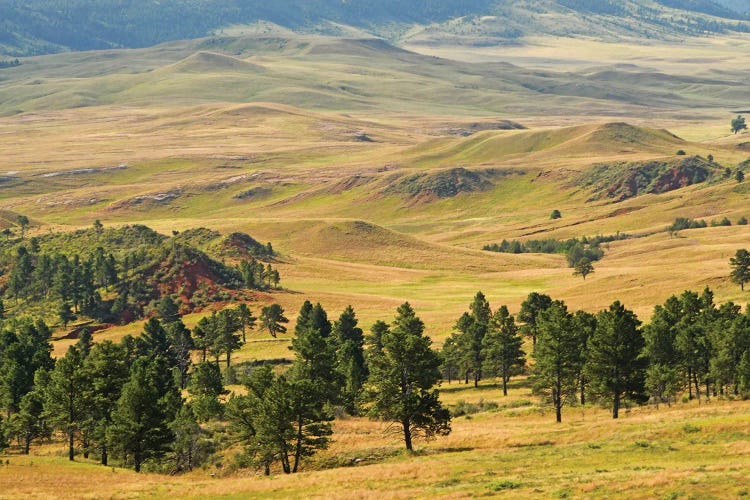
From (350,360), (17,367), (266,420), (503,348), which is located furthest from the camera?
(503,348)

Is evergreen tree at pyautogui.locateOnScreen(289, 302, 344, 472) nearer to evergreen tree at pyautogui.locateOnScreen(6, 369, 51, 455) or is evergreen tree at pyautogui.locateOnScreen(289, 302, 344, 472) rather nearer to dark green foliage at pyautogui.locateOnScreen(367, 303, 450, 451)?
dark green foliage at pyautogui.locateOnScreen(367, 303, 450, 451)

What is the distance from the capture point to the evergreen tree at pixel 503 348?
3954 inches

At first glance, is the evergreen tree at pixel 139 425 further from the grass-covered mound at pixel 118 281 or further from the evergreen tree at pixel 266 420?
the grass-covered mound at pixel 118 281

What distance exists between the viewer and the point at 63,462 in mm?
67938

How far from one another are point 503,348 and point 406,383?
35.0 meters

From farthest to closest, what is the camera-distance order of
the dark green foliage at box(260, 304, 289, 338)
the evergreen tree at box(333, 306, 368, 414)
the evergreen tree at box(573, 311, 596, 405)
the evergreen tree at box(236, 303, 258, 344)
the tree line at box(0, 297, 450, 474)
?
1. the dark green foliage at box(260, 304, 289, 338)
2. the evergreen tree at box(236, 303, 258, 344)
3. the evergreen tree at box(333, 306, 368, 414)
4. the evergreen tree at box(573, 311, 596, 405)
5. the tree line at box(0, 297, 450, 474)

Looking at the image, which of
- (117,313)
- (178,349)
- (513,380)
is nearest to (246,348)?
(178,349)

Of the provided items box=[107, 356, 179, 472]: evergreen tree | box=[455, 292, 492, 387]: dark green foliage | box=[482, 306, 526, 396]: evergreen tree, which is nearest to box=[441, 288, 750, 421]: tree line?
box=[482, 306, 526, 396]: evergreen tree

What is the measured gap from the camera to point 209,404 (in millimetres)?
81062

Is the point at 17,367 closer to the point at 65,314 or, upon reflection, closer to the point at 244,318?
the point at 244,318

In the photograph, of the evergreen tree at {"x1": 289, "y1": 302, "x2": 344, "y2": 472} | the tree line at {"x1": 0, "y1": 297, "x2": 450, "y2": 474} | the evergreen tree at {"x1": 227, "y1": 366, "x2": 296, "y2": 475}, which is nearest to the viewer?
the evergreen tree at {"x1": 227, "y1": 366, "x2": 296, "y2": 475}

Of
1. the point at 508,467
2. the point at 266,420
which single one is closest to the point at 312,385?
the point at 266,420

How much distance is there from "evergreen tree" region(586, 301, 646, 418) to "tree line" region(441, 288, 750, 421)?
8cm

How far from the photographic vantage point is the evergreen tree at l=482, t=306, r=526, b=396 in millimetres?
100438
